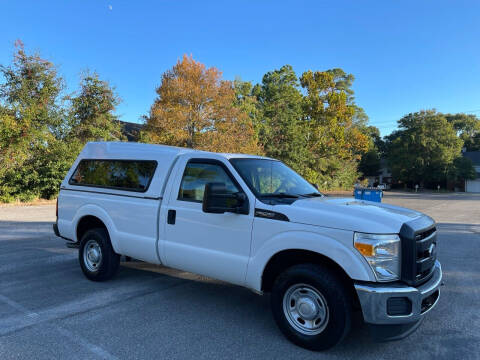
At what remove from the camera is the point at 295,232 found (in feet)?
10.8

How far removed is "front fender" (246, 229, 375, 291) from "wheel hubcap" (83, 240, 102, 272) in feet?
8.60

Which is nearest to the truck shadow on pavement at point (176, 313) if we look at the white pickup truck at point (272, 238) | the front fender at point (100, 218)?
the white pickup truck at point (272, 238)

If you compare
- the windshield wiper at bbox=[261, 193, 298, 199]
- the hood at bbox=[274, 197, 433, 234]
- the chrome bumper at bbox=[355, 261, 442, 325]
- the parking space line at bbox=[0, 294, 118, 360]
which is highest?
the windshield wiper at bbox=[261, 193, 298, 199]

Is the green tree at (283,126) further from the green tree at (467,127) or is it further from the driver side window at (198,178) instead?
the green tree at (467,127)

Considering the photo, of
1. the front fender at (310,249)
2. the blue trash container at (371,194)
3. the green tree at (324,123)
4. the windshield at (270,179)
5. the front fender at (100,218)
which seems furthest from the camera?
the green tree at (324,123)

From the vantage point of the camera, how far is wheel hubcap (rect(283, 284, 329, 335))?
3197mm

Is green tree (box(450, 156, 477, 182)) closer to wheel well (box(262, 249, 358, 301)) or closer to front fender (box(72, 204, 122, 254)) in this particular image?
wheel well (box(262, 249, 358, 301))

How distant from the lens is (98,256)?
507 centimetres

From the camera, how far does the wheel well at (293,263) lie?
323 cm

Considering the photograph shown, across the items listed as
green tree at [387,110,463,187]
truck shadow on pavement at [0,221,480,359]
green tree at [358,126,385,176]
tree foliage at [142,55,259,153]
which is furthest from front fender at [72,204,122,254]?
green tree at [358,126,385,176]

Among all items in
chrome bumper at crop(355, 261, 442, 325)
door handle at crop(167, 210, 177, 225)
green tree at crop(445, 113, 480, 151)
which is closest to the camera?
chrome bumper at crop(355, 261, 442, 325)

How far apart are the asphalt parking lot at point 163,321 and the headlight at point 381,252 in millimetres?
852

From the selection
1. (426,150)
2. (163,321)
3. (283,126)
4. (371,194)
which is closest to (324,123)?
(283,126)

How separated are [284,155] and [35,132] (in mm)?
19751
